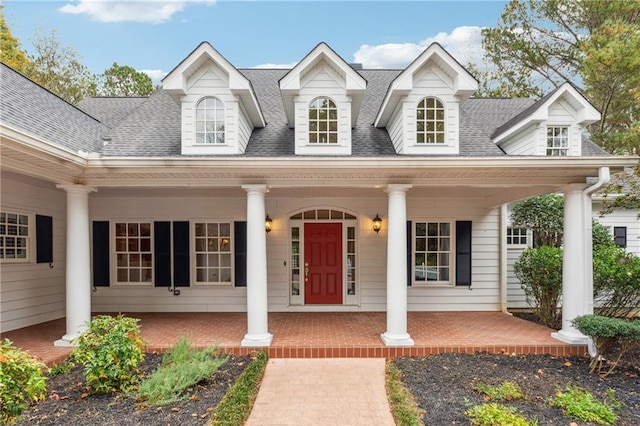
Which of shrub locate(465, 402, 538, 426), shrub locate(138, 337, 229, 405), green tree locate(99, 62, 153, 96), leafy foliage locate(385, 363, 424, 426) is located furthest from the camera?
green tree locate(99, 62, 153, 96)

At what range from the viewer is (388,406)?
12.1 feet

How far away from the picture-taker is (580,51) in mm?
11414

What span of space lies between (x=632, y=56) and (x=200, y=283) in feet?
40.6

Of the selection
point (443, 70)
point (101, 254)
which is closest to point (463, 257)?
point (443, 70)

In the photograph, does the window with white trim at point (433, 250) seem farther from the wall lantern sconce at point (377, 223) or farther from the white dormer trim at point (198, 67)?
the white dormer trim at point (198, 67)

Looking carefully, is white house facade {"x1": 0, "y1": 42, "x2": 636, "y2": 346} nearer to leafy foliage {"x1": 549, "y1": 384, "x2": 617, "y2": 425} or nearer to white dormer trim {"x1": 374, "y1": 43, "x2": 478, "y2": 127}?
white dormer trim {"x1": 374, "y1": 43, "x2": 478, "y2": 127}

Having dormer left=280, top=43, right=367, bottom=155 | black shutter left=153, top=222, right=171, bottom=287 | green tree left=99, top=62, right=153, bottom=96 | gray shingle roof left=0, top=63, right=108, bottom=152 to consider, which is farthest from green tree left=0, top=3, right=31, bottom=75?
dormer left=280, top=43, right=367, bottom=155

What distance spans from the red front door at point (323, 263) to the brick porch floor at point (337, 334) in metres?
0.47

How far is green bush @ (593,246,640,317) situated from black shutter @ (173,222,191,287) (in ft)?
26.5

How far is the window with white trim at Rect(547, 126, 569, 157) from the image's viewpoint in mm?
6016

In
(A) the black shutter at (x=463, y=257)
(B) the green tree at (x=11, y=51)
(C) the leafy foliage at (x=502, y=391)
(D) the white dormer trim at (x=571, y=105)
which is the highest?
(B) the green tree at (x=11, y=51)

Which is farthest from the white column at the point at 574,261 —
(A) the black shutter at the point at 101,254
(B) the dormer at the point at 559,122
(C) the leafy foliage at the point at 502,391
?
(A) the black shutter at the point at 101,254

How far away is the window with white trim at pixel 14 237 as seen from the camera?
5.77 m

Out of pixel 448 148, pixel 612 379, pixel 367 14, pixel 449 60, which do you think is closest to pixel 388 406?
pixel 612 379
